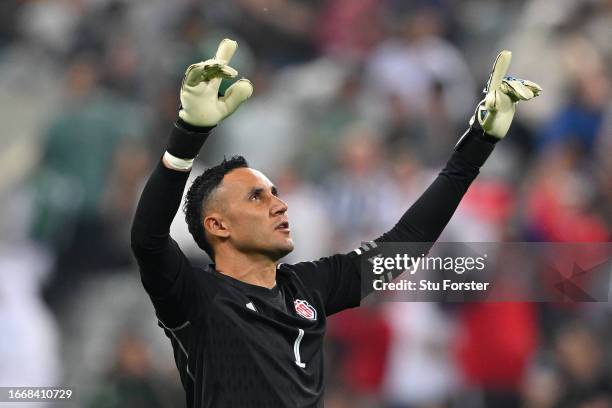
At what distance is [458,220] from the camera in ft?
22.6

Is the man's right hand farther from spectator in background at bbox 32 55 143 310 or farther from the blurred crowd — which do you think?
spectator in background at bbox 32 55 143 310

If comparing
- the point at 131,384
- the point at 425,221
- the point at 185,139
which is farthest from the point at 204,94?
the point at 131,384

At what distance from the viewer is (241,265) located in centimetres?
373

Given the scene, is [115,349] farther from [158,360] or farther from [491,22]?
[491,22]

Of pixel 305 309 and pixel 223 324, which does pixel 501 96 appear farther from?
pixel 223 324

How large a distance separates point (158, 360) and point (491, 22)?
3823 mm

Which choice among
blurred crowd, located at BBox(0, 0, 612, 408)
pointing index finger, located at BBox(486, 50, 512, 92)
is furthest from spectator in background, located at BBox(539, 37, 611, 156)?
pointing index finger, located at BBox(486, 50, 512, 92)

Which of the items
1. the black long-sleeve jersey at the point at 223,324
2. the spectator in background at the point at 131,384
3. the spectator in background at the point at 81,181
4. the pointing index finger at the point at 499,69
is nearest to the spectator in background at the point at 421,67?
the spectator in background at the point at 81,181

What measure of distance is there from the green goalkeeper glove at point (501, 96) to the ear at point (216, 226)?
969mm

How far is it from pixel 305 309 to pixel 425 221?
0.57 meters

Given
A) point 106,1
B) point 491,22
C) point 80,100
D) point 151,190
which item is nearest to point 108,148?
point 80,100

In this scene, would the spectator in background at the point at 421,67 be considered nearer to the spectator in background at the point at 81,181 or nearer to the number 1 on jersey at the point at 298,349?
the spectator in background at the point at 81,181

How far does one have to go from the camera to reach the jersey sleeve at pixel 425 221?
3.95 meters

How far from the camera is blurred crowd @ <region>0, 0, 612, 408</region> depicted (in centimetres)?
675
